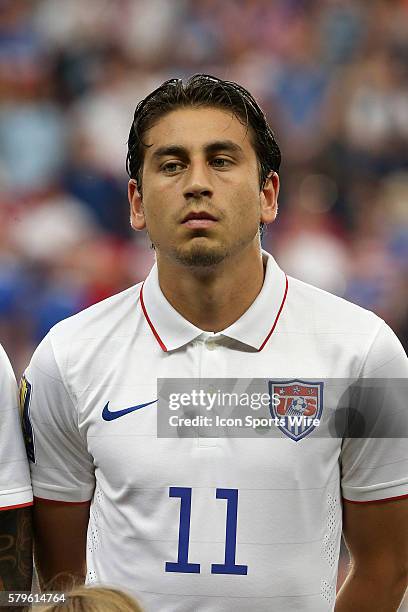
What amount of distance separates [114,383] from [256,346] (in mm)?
266

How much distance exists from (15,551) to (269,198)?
83 cm

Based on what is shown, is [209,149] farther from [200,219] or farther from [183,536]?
[183,536]

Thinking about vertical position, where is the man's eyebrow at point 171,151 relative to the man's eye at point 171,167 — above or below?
above

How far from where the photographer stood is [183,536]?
181 centimetres

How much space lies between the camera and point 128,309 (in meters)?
2.03

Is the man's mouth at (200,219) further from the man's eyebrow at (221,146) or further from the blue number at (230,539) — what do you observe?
the blue number at (230,539)

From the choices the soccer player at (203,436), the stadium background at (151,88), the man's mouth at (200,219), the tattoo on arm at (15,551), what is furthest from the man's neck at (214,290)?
the stadium background at (151,88)

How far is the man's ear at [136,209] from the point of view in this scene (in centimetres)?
205

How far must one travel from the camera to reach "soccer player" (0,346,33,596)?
1918mm

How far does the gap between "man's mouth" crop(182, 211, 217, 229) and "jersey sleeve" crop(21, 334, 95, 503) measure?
362 millimetres

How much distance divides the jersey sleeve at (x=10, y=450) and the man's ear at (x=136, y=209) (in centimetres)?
36

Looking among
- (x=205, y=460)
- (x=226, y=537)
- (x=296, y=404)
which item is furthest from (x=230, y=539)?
(x=296, y=404)

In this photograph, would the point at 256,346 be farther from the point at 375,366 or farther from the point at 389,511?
the point at 389,511

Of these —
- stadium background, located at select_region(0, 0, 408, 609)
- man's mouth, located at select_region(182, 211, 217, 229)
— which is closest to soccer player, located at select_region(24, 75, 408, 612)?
man's mouth, located at select_region(182, 211, 217, 229)
